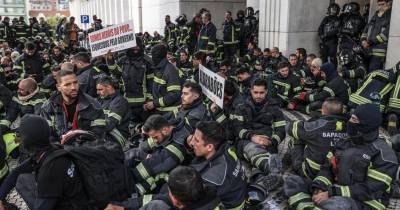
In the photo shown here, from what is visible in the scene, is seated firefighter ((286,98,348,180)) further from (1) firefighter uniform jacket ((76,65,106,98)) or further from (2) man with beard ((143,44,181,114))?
→ (1) firefighter uniform jacket ((76,65,106,98))

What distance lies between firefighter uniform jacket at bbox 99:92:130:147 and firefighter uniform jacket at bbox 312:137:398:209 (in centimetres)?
289

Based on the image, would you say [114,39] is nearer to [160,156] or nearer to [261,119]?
[261,119]

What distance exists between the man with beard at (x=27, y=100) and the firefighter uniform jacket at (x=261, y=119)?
2832 mm

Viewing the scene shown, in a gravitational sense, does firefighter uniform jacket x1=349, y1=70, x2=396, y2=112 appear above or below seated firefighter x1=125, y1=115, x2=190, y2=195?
above

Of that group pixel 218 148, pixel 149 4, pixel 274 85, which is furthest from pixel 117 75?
pixel 149 4

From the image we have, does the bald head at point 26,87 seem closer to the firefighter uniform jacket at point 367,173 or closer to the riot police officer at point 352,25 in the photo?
the firefighter uniform jacket at point 367,173

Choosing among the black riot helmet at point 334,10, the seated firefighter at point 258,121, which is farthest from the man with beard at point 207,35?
the seated firefighter at point 258,121

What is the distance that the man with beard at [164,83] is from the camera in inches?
239

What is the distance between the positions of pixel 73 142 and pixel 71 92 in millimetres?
937

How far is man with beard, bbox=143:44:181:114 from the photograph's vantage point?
19.9ft

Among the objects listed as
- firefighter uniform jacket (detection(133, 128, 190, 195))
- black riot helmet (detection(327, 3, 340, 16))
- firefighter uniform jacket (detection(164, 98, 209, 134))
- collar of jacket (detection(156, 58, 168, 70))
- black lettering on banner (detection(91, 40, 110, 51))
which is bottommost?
firefighter uniform jacket (detection(133, 128, 190, 195))

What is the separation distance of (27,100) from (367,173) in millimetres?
4570

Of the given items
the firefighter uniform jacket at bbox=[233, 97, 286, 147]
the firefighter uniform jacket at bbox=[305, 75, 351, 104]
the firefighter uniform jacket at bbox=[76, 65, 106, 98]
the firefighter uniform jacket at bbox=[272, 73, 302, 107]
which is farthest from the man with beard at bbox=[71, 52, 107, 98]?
the firefighter uniform jacket at bbox=[305, 75, 351, 104]

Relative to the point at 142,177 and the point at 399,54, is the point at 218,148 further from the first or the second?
the point at 399,54
